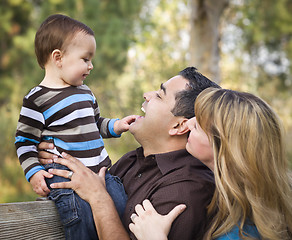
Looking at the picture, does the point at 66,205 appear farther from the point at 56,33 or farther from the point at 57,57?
the point at 56,33

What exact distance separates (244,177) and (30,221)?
991mm

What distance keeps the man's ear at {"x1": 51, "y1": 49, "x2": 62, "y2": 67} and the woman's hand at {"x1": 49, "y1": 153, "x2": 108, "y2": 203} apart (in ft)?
1.64

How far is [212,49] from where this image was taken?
23.9ft

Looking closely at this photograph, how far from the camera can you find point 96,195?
2.20 meters

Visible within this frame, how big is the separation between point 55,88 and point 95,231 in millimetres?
780

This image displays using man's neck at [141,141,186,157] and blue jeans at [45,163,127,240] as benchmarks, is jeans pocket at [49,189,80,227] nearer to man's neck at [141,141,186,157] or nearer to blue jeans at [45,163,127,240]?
blue jeans at [45,163,127,240]

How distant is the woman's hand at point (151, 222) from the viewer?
6.48 feet

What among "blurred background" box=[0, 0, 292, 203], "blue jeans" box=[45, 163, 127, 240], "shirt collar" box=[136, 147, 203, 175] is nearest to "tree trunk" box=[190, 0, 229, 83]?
"blurred background" box=[0, 0, 292, 203]

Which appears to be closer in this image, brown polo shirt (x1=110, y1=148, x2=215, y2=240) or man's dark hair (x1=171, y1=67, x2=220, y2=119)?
brown polo shirt (x1=110, y1=148, x2=215, y2=240)

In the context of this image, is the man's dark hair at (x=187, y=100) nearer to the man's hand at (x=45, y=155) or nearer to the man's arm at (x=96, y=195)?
the man's arm at (x=96, y=195)

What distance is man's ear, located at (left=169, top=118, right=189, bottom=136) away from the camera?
250 cm

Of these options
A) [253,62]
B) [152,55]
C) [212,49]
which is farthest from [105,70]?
[152,55]

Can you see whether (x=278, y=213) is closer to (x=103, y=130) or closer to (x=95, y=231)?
(x=95, y=231)

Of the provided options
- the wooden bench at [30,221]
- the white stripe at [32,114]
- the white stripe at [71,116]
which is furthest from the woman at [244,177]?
the white stripe at [32,114]
